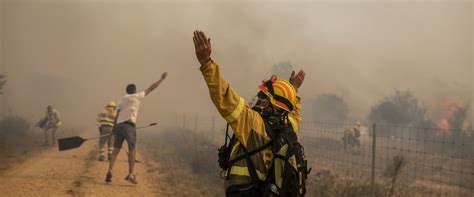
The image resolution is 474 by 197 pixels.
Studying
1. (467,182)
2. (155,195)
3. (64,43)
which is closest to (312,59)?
(64,43)

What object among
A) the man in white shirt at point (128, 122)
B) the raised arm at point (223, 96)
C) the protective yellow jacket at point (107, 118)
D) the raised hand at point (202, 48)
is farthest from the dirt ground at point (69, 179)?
the raised hand at point (202, 48)

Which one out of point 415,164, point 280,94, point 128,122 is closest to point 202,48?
point 280,94

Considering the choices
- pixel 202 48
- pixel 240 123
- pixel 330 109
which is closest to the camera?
pixel 202 48

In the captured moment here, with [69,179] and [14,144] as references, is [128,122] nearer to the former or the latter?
[69,179]

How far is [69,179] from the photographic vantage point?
7.47 meters

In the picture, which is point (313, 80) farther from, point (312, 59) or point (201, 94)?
point (201, 94)

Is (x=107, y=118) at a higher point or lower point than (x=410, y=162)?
higher

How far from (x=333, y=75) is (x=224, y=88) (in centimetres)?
4690

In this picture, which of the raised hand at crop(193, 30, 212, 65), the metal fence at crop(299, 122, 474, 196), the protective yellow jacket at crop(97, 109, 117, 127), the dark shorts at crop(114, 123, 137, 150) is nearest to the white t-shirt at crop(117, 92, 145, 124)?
the dark shorts at crop(114, 123, 137, 150)

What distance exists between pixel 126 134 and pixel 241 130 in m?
4.96

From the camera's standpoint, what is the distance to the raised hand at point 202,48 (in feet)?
7.67

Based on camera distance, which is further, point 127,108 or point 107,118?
point 107,118

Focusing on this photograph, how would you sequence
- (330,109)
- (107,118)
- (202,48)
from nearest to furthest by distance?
1. (202,48)
2. (107,118)
3. (330,109)

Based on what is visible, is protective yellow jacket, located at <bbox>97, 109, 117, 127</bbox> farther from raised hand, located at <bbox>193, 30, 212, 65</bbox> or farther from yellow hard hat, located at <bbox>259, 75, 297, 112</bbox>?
raised hand, located at <bbox>193, 30, 212, 65</bbox>
